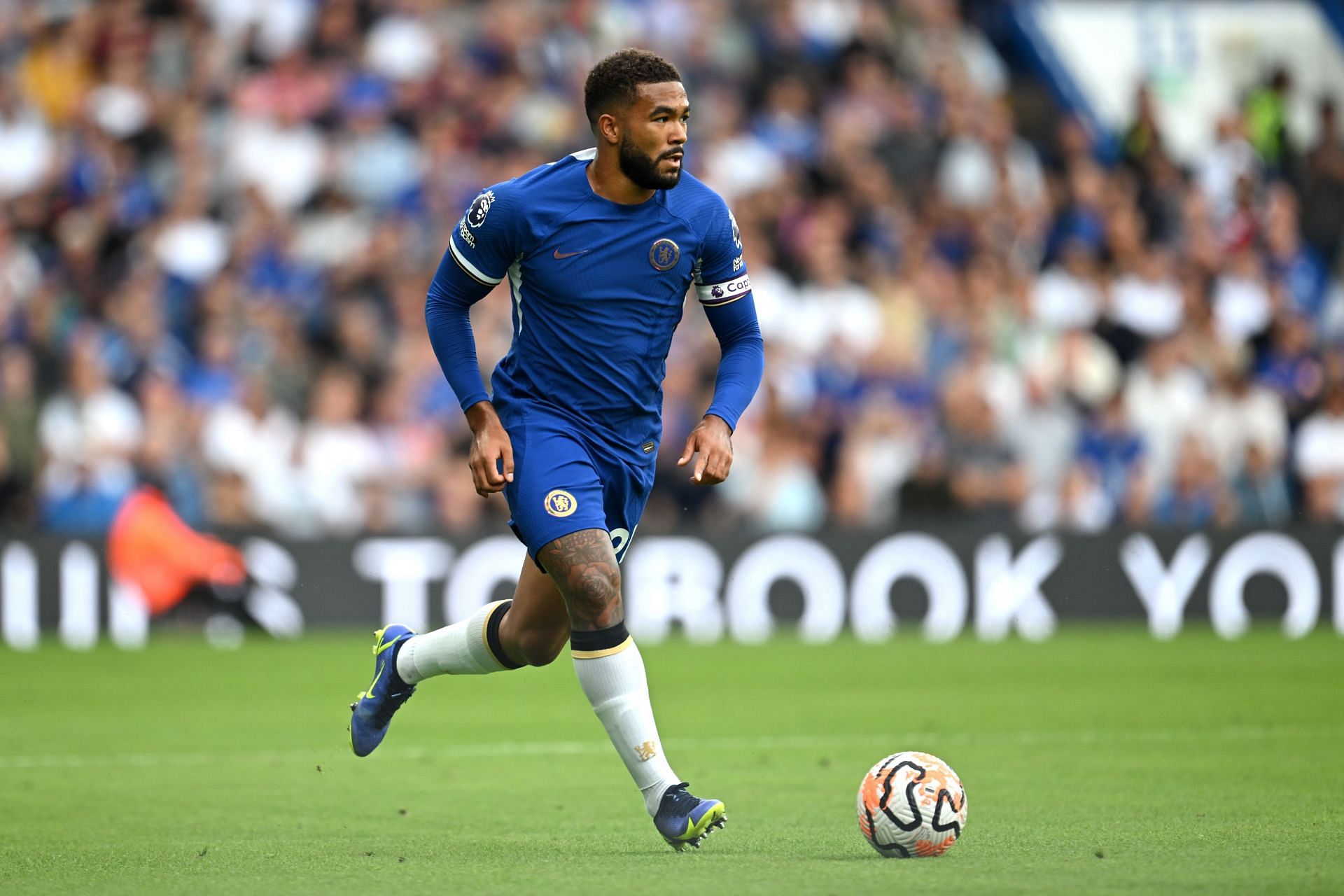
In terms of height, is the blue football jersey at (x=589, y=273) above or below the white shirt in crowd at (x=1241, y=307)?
above

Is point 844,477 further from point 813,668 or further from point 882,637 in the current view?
point 813,668

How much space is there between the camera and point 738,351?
22.7 feet

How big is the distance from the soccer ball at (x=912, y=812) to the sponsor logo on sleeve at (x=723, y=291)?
66.1 inches

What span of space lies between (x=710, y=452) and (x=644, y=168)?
3.06 feet

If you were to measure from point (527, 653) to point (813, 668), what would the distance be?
682 centimetres

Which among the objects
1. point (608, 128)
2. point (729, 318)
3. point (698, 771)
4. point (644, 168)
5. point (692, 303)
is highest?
point (608, 128)

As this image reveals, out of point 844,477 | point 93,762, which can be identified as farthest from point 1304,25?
point 93,762

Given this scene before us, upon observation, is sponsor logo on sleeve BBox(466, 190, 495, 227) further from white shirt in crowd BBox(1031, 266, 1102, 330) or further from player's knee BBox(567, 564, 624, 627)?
white shirt in crowd BBox(1031, 266, 1102, 330)

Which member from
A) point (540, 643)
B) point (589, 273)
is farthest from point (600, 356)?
point (540, 643)

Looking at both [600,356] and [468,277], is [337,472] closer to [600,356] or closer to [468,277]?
[468,277]

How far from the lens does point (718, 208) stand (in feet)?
22.4

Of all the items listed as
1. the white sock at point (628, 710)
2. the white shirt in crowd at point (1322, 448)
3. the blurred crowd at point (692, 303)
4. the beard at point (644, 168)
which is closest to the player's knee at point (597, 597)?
the white sock at point (628, 710)

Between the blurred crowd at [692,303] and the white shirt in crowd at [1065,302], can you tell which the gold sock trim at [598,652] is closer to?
the blurred crowd at [692,303]

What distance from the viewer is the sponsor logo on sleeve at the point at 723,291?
6.85 metres
